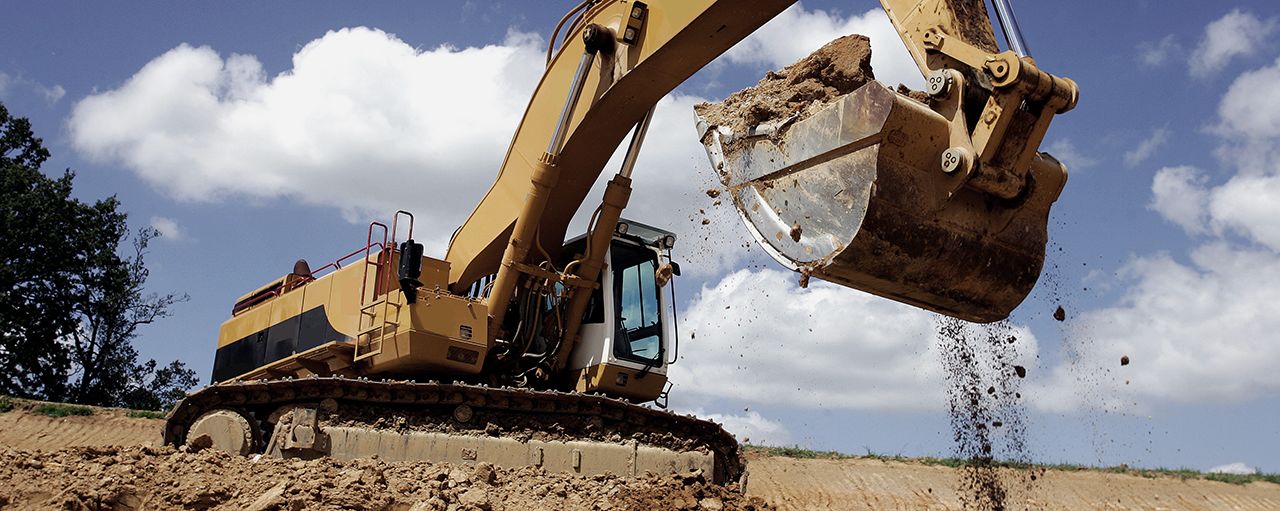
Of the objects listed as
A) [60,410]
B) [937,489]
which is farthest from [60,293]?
[937,489]

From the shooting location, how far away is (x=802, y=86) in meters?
6.51

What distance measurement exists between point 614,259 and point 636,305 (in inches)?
16.3

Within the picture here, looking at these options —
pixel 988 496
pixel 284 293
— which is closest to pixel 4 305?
pixel 284 293

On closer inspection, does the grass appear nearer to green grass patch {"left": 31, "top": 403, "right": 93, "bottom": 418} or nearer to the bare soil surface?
the bare soil surface

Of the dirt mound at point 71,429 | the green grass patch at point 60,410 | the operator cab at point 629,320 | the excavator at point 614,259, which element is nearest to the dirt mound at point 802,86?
the excavator at point 614,259

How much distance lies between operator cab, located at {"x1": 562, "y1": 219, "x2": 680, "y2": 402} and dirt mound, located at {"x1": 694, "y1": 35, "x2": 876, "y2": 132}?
7.31ft

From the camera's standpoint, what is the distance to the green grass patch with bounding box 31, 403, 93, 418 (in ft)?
57.5

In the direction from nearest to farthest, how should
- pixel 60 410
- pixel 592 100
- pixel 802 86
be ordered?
pixel 802 86 → pixel 592 100 → pixel 60 410

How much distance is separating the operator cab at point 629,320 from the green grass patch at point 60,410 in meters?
12.6

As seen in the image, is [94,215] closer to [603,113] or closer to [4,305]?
[4,305]

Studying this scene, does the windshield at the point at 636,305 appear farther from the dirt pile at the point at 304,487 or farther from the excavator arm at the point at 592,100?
the dirt pile at the point at 304,487

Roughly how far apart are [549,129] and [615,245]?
120cm

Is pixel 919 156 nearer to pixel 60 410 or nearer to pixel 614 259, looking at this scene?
pixel 614 259

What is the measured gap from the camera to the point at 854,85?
258 inches
